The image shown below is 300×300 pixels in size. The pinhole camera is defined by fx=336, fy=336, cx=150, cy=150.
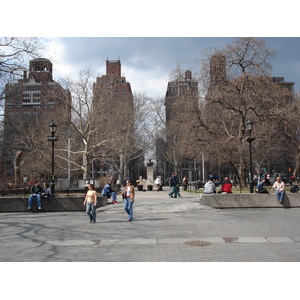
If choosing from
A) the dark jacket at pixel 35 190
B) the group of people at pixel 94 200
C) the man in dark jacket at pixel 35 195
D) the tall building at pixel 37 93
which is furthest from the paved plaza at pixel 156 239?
the tall building at pixel 37 93

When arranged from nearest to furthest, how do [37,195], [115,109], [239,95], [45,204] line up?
[37,195], [45,204], [239,95], [115,109]

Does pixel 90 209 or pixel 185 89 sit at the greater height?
pixel 185 89

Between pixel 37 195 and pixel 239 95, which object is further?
pixel 239 95

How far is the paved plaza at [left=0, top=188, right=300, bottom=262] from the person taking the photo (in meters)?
7.16

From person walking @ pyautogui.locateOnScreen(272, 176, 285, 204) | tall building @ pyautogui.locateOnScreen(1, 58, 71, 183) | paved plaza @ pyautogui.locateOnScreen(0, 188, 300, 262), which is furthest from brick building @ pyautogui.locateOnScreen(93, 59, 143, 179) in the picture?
paved plaza @ pyautogui.locateOnScreen(0, 188, 300, 262)

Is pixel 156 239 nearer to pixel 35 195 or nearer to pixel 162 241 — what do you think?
pixel 162 241

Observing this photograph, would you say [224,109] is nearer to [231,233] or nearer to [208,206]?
[208,206]

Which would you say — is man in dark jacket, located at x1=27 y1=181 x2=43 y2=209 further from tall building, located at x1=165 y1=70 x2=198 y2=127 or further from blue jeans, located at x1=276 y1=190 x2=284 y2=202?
tall building, located at x1=165 y1=70 x2=198 y2=127

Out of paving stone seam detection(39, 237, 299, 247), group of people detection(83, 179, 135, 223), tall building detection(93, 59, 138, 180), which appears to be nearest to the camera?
paving stone seam detection(39, 237, 299, 247)

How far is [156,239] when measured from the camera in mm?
9234

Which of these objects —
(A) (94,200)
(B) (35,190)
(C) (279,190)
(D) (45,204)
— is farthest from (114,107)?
(A) (94,200)

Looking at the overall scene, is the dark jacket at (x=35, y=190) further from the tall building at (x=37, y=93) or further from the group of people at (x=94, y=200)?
the tall building at (x=37, y=93)

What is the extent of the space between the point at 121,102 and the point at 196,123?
1870cm

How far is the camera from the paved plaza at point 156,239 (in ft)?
23.5
